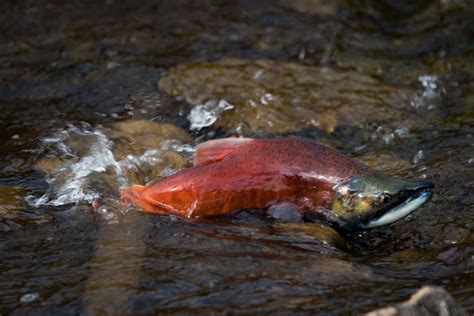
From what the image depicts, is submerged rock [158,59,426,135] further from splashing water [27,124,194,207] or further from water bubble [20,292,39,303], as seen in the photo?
water bubble [20,292,39,303]

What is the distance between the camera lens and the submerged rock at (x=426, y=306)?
10.1ft

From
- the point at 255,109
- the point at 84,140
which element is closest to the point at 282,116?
the point at 255,109

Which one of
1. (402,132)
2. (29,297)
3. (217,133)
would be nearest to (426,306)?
(29,297)

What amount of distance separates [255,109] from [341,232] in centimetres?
197

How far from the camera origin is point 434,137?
5.46 m

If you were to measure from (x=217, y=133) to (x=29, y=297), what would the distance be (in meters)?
2.41

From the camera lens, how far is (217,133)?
5.66 meters

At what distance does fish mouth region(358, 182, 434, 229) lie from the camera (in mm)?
3832

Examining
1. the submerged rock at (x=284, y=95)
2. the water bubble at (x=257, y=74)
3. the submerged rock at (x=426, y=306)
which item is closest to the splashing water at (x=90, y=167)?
the submerged rock at (x=284, y=95)

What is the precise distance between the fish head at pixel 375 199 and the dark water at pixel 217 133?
0.14 m

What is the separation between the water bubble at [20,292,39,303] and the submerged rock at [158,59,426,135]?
2412 mm

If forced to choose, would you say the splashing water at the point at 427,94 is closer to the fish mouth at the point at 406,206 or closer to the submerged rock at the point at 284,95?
the submerged rock at the point at 284,95

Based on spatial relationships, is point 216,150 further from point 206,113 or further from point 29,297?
point 206,113

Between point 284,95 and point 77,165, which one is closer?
point 77,165
